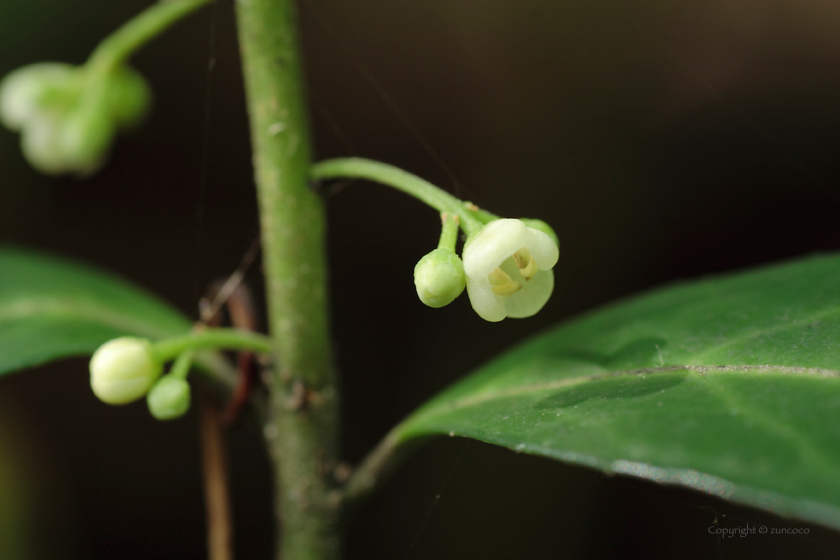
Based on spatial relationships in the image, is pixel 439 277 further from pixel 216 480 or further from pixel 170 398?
pixel 216 480

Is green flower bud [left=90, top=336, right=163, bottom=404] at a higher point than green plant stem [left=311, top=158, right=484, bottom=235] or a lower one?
higher

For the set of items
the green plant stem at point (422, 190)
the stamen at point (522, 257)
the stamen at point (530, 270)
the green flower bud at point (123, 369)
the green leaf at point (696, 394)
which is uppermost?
the green flower bud at point (123, 369)

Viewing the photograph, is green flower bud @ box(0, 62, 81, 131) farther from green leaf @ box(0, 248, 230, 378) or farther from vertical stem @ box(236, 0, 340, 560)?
vertical stem @ box(236, 0, 340, 560)

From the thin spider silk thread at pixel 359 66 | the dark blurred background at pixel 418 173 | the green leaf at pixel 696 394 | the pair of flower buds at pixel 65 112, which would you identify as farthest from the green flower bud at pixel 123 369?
the thin spider silk thread at pixel 359 66

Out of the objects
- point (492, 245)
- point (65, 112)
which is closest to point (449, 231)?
point (492, 245)

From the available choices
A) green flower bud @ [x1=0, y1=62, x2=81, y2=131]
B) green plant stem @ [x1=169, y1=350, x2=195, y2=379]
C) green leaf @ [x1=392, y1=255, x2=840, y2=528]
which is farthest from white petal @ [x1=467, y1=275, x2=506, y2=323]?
green flower bud @ [x1=0, y1=62, x2=81, y2=131]

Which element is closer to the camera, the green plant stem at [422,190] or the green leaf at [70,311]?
the green plant stem at [422,190]

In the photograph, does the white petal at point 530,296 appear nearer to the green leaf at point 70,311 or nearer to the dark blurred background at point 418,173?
the green leaf at point 70,311
